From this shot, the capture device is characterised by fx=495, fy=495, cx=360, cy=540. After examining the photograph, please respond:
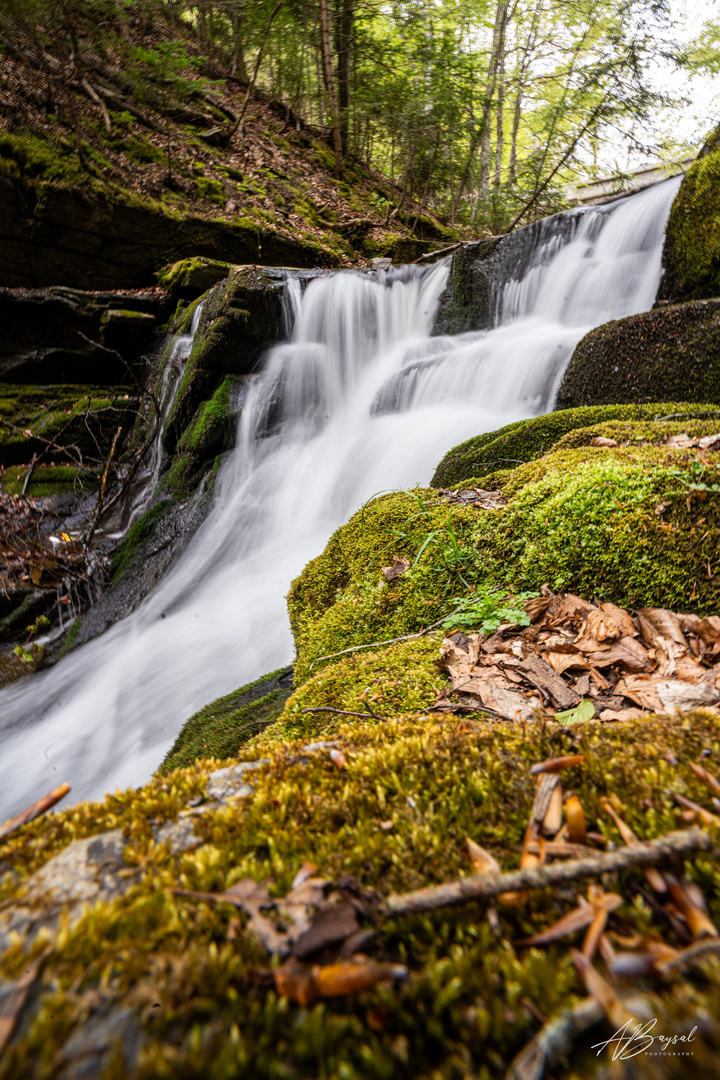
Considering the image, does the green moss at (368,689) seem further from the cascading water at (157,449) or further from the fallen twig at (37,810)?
the cascading water at (157,449)

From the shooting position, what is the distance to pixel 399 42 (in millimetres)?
15375

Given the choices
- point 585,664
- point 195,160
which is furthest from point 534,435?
point 195,160

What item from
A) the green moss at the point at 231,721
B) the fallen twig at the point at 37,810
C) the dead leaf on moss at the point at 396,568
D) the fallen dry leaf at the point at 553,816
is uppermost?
the fallen twig at the point at 37,810

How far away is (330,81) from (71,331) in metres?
12.5

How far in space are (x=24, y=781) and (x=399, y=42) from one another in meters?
21.2

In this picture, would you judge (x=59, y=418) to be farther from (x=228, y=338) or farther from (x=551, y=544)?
(x=551, y=544)

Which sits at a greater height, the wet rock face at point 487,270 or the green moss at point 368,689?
the wet rock face at point 487,270

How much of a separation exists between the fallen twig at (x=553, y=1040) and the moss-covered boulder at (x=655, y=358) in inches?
217

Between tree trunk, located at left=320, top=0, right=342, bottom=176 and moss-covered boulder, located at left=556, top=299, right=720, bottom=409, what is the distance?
15735mm

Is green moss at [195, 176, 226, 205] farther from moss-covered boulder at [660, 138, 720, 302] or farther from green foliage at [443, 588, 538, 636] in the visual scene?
green foliage at [443, 588, 538, 636]

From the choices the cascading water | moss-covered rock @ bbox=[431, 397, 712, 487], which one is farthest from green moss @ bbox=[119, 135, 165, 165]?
moss-covered rock @ bbox=[431, 397, 712, 487]

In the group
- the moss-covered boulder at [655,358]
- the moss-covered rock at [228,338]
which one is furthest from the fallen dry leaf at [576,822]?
the moss-covered rock at [228,338]

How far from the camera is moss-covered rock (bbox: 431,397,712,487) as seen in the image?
4.14 meters

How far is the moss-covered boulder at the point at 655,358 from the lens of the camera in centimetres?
482
